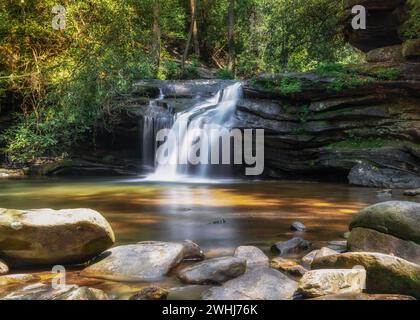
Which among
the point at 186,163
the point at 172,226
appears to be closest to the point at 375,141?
the point at 186,163

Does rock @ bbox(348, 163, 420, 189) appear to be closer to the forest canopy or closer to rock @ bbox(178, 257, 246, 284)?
the forest canopy

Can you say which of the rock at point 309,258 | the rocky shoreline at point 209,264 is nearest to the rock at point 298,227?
the rocky shoreline at point 209,264

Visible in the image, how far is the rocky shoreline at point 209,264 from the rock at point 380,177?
290 inches

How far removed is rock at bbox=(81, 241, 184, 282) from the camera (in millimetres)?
4441

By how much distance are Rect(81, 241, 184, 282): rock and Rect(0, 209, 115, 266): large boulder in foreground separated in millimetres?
299

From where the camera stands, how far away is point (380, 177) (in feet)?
40.7

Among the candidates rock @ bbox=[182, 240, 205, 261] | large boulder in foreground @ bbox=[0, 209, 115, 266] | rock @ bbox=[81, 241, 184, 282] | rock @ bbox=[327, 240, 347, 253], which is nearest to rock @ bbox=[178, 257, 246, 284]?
rock @ bbox=[81, 241, 184, 282]

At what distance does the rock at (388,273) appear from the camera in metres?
3.75

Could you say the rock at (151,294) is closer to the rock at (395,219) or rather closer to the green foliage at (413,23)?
the rock at (395,219)

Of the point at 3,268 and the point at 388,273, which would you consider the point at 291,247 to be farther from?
the point at 3,268

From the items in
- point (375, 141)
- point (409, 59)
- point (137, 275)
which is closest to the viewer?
point (137, 275)
